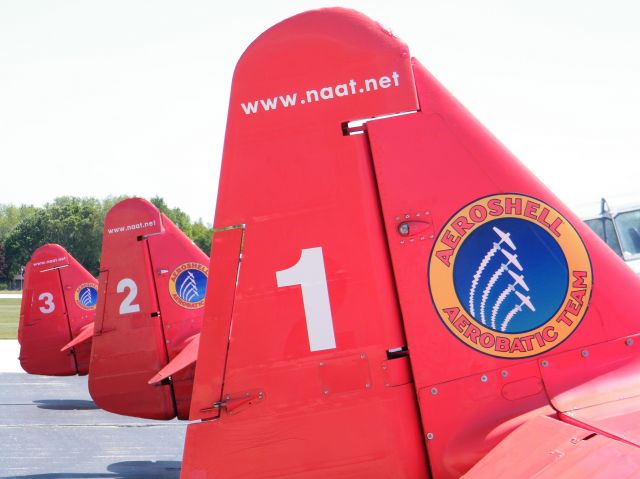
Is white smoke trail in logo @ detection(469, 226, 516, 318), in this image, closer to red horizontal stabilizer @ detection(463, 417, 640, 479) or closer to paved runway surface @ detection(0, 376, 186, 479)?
red horizontal stabilizer @ detection(463, 417, 640, 479)

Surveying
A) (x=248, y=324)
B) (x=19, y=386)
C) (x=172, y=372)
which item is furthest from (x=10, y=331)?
(x=248, y=324)

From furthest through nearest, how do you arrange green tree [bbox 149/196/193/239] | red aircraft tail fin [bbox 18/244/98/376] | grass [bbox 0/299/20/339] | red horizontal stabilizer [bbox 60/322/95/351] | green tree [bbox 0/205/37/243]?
green tree [bbox 0/205/37/243]
green tree [bbox 149/196/193/239]
grass [bbox 0/299/20/339]
red aircraft tail fin [bbox 18/244/98/376]
red horizontal stabilizer [bbox 60/322/95/351]

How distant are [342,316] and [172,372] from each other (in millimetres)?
7497

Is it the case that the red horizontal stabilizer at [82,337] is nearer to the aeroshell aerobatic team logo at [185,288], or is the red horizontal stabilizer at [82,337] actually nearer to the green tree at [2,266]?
the aeroshell aerobatic team logo at [185,288]

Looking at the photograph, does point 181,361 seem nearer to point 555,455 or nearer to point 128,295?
point 128,295

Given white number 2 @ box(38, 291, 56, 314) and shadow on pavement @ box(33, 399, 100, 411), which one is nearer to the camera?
shadow on pavement @ box(33, 399, 100, 411)

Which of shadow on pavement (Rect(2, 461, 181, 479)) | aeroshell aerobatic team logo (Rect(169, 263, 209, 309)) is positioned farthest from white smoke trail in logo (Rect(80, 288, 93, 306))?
shadow on pavement (Rect(2, 461, 181, 479))

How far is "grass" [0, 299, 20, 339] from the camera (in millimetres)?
34562

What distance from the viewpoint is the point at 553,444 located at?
235 cm

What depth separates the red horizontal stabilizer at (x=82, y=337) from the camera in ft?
50.9

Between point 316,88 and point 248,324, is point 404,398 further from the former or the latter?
point 316,88

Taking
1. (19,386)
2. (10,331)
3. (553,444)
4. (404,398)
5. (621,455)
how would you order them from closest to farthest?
(621,455)
(553,444)
(404,398)
(19,386)
(10,331)

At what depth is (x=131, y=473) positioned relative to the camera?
9.34m

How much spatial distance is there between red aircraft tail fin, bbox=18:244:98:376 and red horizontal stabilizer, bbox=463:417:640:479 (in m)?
14.4
